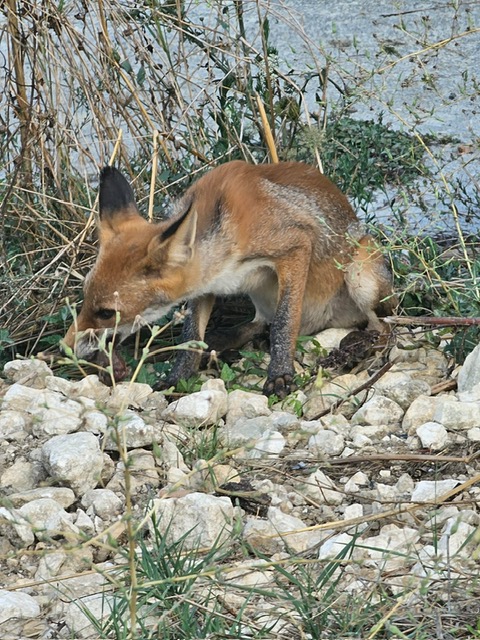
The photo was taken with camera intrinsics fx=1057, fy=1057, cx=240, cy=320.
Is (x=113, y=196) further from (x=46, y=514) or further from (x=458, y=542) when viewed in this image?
(x=458, y=542)

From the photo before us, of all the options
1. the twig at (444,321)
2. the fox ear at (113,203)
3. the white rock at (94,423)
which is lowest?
the white rock at (94,423)

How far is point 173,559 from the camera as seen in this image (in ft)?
12.1

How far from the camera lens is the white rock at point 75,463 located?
15.0ft

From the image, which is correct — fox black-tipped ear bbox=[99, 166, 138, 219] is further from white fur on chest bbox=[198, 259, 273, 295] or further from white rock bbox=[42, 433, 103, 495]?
white rock bbox=[42, 433, 103, 495]

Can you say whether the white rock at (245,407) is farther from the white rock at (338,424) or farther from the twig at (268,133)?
the twig at (268,133)

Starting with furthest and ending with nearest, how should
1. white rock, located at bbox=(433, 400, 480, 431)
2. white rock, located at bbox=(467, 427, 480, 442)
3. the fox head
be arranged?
the fox head, white rock, located at bbox=(433, 400, 480, 431), white rock, located at bbox=(467, 427, 480, 442)

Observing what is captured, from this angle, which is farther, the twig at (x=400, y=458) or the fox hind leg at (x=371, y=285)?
the fox hind leg at (x=371, y=285)

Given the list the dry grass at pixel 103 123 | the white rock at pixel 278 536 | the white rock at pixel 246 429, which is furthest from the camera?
the dry grass at pixel 103 123

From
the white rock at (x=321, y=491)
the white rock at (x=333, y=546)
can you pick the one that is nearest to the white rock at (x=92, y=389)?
the white rock at (x=321, y=491)

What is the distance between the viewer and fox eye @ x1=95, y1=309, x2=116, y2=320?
19.3ft

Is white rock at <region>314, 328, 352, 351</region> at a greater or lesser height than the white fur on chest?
lesser

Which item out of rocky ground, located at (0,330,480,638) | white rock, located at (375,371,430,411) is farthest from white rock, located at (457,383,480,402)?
white rock, located at (375,371,430,411)

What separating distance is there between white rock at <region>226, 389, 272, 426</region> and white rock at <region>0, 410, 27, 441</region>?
3.55ft

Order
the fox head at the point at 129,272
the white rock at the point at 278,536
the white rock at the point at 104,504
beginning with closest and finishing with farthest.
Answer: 1. the white rock at the point at 278,536
2. the white rock at the point at 104,504
3. the fox head at the point at 129,272
